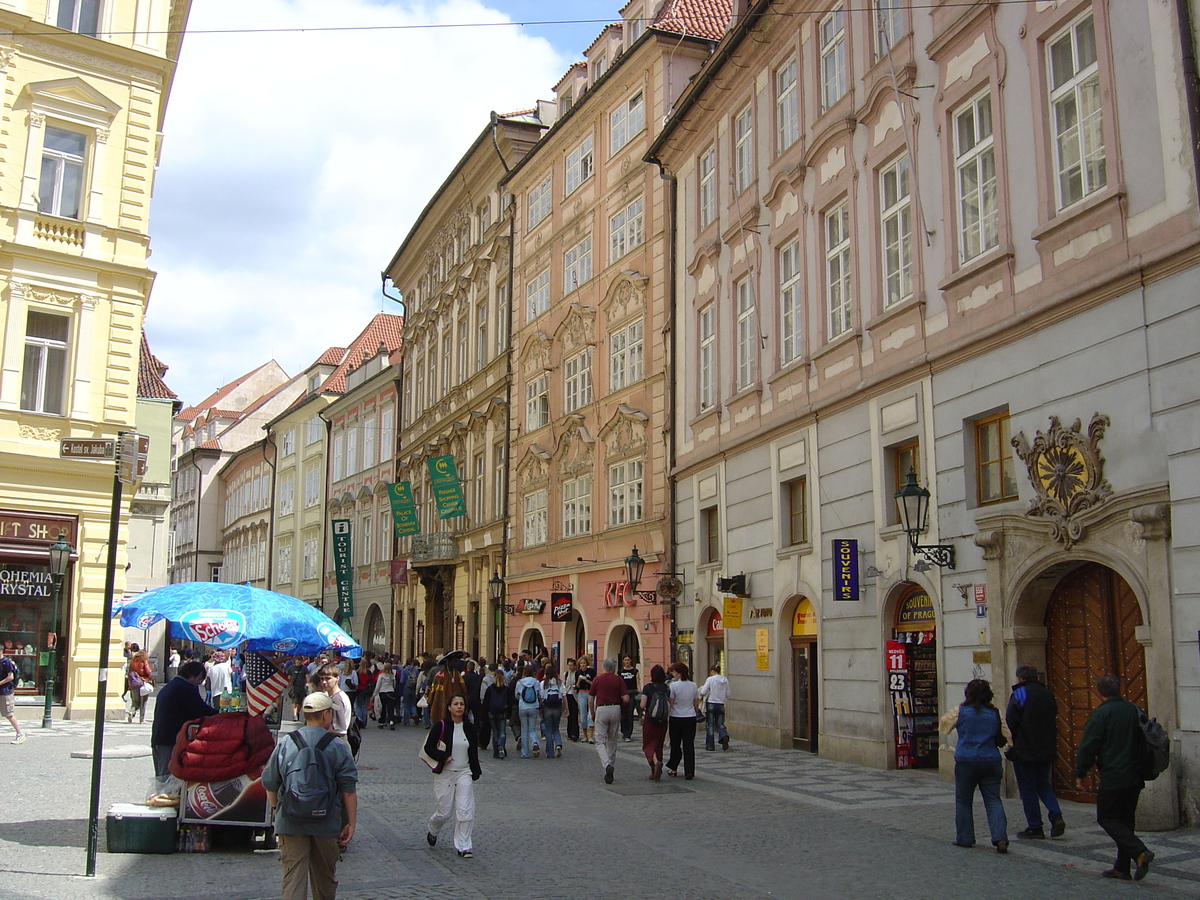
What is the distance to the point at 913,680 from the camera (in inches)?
664

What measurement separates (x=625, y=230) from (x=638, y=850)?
22.1 m

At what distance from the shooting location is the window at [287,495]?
62844 millimetres

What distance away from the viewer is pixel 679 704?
16594 mm

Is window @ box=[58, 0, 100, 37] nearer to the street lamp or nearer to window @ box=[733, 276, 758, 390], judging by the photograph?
window @ box=[733, 276, 758, 390]

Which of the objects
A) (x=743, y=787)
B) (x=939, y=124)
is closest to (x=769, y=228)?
(x=939, y=124)

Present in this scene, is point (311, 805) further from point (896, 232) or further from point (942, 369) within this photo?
point (896, 232)

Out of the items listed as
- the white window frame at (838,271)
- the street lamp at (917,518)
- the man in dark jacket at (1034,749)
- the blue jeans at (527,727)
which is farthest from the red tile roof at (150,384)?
the man in dark jacket at (1034,749)

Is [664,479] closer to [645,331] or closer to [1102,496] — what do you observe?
[645,331]

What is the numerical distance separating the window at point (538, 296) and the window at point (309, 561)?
2623 centimetres

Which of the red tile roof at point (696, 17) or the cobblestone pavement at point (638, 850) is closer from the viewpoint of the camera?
the cobblestone pavement at point (638, 850)

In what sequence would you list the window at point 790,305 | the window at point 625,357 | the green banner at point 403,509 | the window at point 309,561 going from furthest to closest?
1. the window at point 309,561
2. the green banner at point 403,509
3. the window at point 625,357
4. the window at point 790,305

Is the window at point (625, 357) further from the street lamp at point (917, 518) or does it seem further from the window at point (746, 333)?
the street lamp at point (917, 518)

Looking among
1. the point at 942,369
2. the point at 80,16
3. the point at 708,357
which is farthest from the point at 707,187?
the point at 80,16

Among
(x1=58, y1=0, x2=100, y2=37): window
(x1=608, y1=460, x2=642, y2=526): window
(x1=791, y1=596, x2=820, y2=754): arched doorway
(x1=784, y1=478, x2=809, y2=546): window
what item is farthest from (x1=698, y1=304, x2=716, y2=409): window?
(x1=58, y1=0, x2=100, y2=37): window
